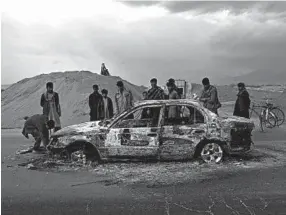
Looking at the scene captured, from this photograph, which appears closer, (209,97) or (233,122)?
(233,122)

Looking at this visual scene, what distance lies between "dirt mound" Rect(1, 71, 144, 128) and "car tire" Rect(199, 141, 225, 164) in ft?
47.9

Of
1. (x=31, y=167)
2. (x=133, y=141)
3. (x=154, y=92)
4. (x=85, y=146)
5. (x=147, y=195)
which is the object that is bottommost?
(x=147, y=195)

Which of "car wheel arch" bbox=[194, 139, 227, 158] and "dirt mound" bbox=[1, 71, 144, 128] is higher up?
"dirt mound" bbox=[1, 71, 144, 128]

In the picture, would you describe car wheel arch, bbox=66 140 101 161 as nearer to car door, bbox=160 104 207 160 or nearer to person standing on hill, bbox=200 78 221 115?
car door, bbox=160 104 207 160

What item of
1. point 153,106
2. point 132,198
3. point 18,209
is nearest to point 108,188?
point 132,198

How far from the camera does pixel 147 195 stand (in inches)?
236

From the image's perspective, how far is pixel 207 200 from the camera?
5.66 m

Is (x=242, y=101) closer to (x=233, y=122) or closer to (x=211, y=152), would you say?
(x=233, y=122)

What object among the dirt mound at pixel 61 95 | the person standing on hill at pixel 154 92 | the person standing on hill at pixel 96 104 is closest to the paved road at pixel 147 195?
the person standing on hill at pixel 154 92

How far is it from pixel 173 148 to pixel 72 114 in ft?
56.0

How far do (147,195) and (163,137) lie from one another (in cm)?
234

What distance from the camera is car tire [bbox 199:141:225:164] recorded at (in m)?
8.27

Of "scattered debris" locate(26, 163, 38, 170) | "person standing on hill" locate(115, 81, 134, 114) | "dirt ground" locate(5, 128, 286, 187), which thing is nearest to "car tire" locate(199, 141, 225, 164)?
"dirt ground" locate(5, 128, 286, 187)

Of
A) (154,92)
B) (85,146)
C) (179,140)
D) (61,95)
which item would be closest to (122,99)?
(154,92)
